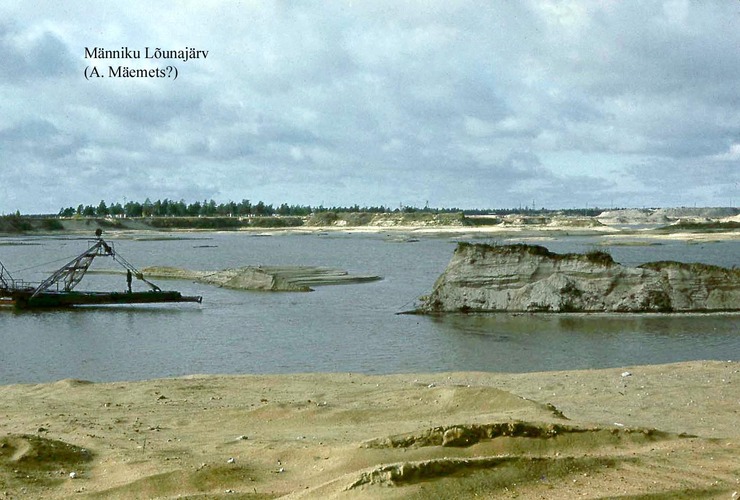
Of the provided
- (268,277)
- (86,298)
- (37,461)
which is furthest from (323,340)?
(268,277)

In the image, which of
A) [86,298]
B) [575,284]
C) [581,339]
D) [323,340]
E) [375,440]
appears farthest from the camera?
[86,298]

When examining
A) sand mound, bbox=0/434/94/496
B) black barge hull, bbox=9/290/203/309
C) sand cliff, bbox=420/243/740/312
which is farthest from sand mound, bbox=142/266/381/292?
sand mound, bbox=0/434/94/496

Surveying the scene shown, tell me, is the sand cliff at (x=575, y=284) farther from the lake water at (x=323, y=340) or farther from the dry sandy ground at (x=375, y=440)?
the dry sandy ground at (x=375, y=440)

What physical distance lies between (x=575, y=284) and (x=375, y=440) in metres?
22.6

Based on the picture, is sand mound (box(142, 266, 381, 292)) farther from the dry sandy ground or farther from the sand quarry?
the dry sandy ground

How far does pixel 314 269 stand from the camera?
53.2 metres

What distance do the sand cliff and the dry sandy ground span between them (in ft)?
47.6

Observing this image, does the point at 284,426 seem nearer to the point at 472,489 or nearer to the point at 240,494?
the point at 240,494

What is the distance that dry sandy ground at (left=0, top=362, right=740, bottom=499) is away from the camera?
23.1ft

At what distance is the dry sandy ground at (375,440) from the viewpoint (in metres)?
7.05

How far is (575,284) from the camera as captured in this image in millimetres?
29391

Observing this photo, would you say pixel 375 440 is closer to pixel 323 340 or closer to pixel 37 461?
pixel 37 461

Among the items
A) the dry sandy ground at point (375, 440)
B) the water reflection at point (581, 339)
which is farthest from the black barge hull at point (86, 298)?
the dry sandy ground at point (375, 440)

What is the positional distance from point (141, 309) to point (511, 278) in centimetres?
1758
